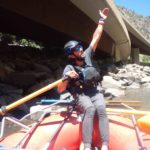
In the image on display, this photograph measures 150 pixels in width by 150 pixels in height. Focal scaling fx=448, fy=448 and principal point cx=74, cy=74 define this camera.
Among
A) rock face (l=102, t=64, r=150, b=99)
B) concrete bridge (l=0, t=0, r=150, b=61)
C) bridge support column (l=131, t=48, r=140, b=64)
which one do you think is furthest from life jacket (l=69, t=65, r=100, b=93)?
bridge support column (l=131, t=48, r=140, b=64)

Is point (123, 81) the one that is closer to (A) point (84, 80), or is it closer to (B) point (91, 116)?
(A) point (84, 80)

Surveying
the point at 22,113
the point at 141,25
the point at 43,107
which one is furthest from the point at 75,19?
the point at 141,25

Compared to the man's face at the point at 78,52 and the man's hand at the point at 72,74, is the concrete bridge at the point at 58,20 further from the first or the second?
the man's hand at the point at 72,74

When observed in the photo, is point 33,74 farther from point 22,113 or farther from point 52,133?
point 52,133

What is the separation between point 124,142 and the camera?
5219 mm

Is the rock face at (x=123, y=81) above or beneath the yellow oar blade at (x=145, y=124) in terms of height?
above

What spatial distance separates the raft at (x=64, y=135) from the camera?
5.12m

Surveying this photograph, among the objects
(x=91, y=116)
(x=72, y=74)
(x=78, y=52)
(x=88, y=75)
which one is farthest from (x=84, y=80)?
(x=91, y=116)

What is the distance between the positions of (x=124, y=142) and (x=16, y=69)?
10.1m

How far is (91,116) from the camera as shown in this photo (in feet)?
16.7

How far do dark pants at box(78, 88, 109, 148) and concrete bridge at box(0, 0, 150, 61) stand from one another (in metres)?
7.89

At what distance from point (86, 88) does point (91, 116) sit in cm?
46

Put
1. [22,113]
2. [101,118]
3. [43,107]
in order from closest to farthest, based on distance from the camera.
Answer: [101,118] < [43,107] < [22,113]

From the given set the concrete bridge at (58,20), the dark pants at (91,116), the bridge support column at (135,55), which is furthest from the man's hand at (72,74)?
the bridge support column at (135,55)
